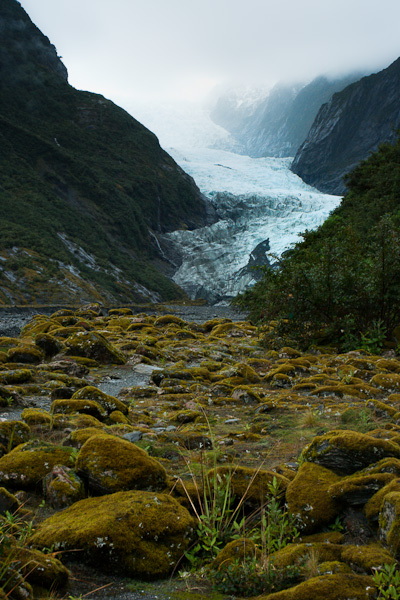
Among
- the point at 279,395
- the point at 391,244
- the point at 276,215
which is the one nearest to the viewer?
the point at 279,395

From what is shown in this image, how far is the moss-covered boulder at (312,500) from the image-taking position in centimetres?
374

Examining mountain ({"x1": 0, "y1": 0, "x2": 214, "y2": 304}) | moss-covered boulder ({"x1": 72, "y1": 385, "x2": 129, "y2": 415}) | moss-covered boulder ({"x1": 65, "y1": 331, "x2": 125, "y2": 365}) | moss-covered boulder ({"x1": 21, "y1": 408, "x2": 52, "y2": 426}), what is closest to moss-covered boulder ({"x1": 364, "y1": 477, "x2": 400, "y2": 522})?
moss-covered boulder ({"x1": 21, "y1": 408, "x2": 52, "y2": 426})

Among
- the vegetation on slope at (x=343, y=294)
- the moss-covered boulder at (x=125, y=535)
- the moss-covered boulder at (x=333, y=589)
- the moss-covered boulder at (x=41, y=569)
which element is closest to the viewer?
the moss-covered boulder at (x=333, y=589)

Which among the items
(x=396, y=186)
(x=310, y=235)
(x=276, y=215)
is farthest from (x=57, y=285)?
(x=276, y=215)

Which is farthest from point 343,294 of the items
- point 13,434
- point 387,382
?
point 13,434

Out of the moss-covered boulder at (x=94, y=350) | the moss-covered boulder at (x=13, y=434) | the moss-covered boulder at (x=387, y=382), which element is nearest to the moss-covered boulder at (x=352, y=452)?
the moss-covered boulder at (x=13, y=434)

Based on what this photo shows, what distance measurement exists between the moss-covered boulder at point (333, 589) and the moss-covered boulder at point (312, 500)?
0.81m

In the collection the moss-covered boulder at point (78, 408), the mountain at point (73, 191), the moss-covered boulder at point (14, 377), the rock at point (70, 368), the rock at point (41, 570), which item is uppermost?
the mountain at point (73, 191)

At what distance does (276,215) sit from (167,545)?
404 ft

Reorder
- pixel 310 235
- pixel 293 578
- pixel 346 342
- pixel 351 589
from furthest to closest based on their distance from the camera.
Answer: pixel 310 235, pixel 346 342, pixel 293 578, pixel 351 589

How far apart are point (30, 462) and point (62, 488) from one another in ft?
2.05

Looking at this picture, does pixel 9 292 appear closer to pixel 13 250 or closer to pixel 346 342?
pixel 13 250

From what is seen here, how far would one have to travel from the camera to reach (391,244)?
1399 centimetres

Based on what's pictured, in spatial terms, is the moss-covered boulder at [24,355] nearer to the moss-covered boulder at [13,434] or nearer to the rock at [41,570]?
the moss-covered boulder at [13,434]
